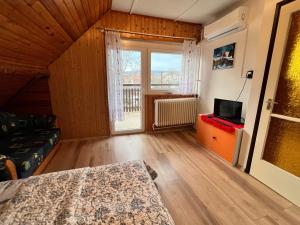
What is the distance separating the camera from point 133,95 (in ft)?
12.6

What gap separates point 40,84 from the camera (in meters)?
2.73

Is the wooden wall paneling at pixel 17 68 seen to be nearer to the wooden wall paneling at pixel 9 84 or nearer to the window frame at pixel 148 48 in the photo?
the wooden wall paneling at pixel 9 84

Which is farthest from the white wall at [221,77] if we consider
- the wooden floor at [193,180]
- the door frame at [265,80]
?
the wooden floor at [193,180]

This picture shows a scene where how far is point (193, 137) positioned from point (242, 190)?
5.34 ft

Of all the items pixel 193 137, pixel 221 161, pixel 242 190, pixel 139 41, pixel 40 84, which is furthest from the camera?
pixel 193 137

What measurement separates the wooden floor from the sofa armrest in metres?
0.70

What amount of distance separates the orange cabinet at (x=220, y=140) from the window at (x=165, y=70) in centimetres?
114

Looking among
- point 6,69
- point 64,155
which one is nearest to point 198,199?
point 64,155

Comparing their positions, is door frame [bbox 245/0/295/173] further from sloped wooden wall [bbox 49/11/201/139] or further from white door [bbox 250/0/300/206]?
sloped wooden wall [bbox 49/11/201/139]

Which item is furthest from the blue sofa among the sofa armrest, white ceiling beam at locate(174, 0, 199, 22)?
white ceiling beam at locate(174, 0, 199, 22)

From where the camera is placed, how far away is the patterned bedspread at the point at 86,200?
829 millimetres

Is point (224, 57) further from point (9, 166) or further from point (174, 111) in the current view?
point (9, 166)

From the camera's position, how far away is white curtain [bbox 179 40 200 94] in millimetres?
3320

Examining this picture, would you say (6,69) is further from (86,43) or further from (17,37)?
(86,43)
